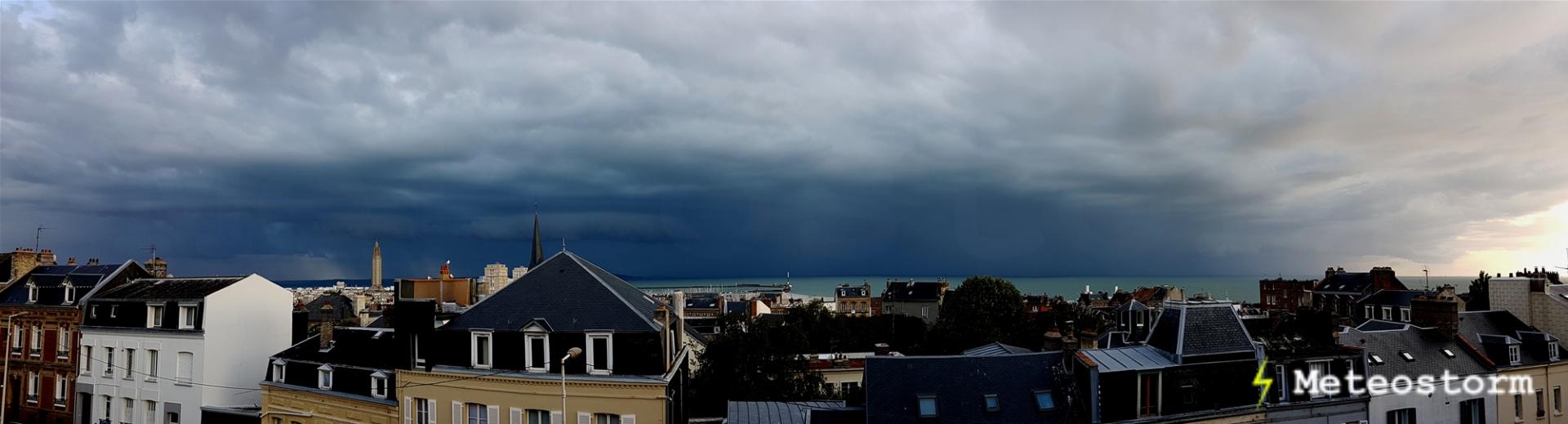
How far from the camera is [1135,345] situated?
35594mm

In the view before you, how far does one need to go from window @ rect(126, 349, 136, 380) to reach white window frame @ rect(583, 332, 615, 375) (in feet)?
106

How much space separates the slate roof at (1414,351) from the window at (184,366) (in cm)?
5711

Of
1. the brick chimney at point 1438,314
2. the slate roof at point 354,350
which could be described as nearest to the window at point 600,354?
the slate roof at point 354,350

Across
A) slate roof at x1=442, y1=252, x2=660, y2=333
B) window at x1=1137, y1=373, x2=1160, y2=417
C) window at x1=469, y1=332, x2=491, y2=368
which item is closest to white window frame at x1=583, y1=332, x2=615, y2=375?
slate roof at x1=442, y1=252, x2=660, y2=333

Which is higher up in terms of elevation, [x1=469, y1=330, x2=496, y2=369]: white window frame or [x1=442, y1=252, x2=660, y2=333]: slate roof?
[x1=442, y1=252, x2=660, y2=333]: slate roof

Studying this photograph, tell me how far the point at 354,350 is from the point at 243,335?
1241 centimetres

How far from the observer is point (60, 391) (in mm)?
51219

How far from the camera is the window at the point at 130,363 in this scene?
154ft

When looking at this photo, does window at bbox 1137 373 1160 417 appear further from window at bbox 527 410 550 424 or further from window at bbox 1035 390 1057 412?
window at bbox 527 410 550 424

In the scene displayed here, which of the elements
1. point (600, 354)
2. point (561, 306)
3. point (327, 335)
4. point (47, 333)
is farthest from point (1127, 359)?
point (47, 333)

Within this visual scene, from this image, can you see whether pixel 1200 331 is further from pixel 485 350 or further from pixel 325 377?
pixel 325 377

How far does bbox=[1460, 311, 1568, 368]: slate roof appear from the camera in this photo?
39594 millimetres

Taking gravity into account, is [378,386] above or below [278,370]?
below

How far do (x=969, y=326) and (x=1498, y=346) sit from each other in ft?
156
